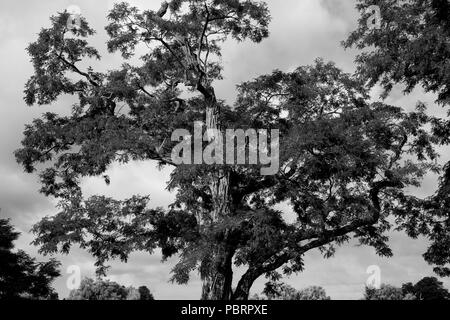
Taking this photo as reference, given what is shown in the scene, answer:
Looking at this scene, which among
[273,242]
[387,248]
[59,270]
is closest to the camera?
[273,242]

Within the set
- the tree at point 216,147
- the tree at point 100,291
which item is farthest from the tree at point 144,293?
the tree at point 216,147

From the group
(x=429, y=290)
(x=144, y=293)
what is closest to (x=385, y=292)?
(x=429, y=290)

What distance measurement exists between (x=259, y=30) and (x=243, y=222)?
30.3 ft

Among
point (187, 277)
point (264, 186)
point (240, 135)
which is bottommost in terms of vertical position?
point (187, 277)

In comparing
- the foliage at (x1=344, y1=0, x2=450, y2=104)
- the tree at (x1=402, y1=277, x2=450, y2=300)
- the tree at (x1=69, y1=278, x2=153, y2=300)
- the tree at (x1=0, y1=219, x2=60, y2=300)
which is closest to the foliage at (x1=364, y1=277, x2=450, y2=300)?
the tree at (x1=402, y1=277, x2=450, y2=300)

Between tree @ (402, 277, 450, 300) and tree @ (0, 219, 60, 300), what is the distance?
182ft

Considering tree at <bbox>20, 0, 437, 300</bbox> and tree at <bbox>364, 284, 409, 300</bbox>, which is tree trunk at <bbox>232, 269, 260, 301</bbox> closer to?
tree at <bbox>20, 0, 437, 300</bbox>

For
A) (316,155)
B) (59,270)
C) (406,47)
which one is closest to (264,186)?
(316,155)

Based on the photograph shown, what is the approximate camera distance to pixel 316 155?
52.1 ft

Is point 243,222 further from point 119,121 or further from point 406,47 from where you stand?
point 406,47

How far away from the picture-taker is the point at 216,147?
16.7m

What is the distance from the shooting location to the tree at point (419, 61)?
1675 cm

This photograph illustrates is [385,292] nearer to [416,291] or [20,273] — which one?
[416,291]

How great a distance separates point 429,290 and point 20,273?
5940 centimetres
